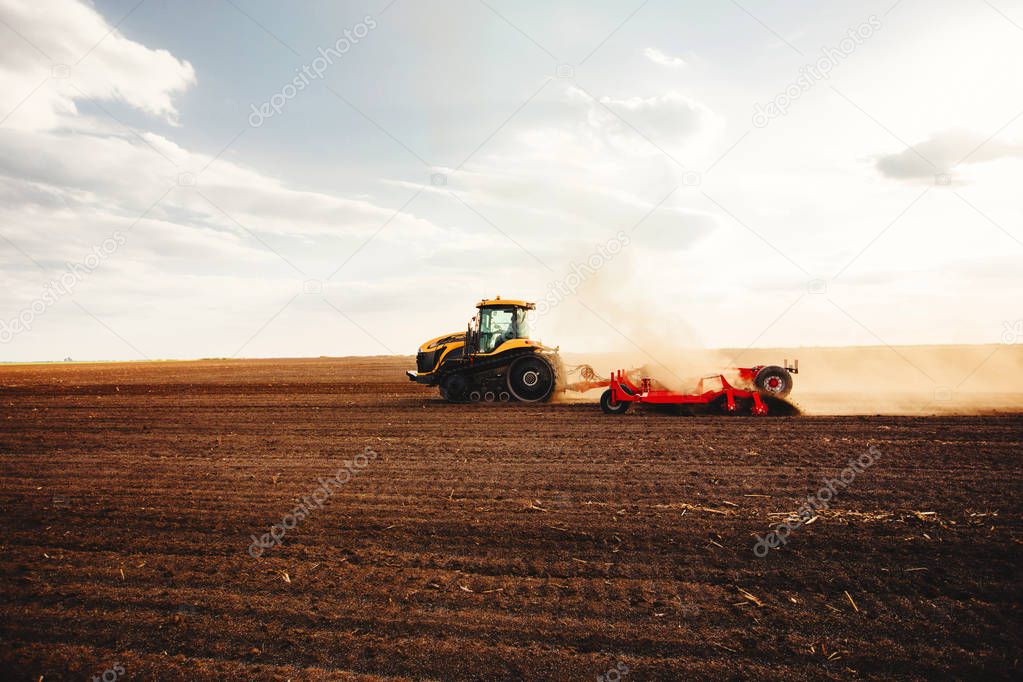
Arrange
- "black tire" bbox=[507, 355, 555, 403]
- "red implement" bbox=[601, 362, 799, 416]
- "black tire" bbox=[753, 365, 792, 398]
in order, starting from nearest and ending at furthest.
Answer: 1. "red implement" bbox=[601, 362, 799, 416]
2. "black tire" bbox=[753, 365, 792, 398]
3. "black tire" bbox=[507, 355, 555, 403]

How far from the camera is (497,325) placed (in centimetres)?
1750

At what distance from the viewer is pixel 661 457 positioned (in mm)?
9805

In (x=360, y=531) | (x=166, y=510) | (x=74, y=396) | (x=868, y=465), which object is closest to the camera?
(x=360, y=531)

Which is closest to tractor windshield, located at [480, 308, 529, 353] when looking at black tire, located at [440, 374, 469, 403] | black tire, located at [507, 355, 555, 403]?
black tire, located at [507, 355, 555, 403]

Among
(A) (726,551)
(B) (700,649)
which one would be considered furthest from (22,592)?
(A) (726,551)

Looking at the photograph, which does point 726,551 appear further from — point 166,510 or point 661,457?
point 166,510

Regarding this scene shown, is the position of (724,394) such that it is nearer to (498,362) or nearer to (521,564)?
(498,362)

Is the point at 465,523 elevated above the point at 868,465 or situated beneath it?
situated beneath

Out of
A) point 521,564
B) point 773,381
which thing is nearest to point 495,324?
point 773,381

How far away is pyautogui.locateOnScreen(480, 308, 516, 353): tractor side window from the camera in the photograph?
17.5 meters

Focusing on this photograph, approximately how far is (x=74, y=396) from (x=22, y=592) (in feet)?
72.3

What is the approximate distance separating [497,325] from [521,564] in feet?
40.5

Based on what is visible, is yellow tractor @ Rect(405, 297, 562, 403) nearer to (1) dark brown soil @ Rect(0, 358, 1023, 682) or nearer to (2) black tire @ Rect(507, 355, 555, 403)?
(2) black tire @ Rect(507, 355, 555, 403)

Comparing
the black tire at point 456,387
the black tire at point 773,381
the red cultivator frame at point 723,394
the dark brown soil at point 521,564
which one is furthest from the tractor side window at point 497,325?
the black tire at point 773,381
